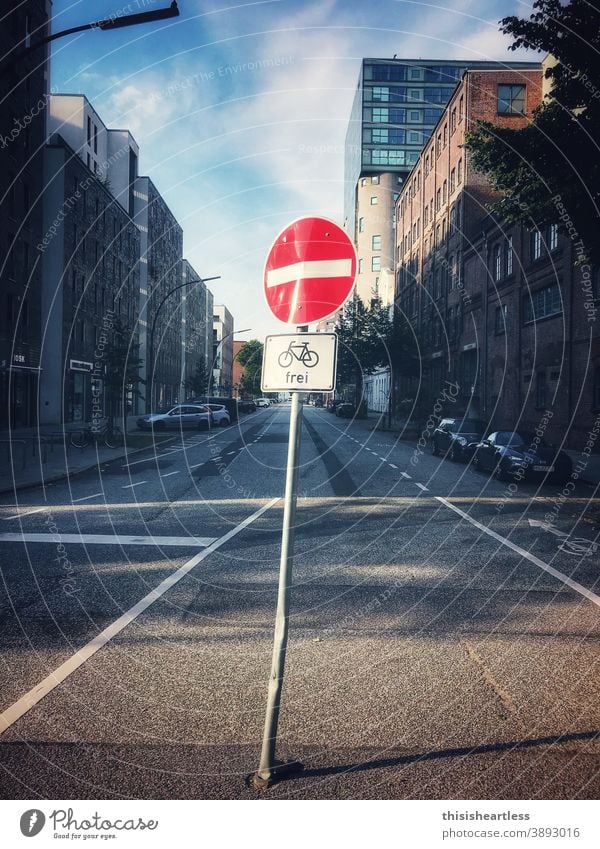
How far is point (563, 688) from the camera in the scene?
415 cm

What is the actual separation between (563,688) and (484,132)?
1381 cm

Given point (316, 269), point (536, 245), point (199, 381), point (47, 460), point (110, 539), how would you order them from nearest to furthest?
point (316, 269)
point (110, 539)
point (47, 460)
point (536, 245)
point (199, 381)

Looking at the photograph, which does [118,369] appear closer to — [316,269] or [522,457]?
[522,457]

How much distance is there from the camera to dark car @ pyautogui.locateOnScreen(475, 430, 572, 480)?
16250 millimetres

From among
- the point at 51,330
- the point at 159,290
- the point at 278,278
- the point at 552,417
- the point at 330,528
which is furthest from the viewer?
the point at 159,290

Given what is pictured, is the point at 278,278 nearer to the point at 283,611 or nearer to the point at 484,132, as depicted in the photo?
the point at 283,611

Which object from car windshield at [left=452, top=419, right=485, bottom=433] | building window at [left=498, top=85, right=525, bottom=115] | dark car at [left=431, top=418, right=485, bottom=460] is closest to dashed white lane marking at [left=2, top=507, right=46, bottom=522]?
dark car at [left=431, top=418, right=485, bottom=460]

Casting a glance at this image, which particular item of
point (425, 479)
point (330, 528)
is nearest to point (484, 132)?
point (425, 479)

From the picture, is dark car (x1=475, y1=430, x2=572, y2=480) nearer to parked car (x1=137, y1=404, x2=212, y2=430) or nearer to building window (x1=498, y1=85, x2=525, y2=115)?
parked car (x1=137, y1=404, x2=212, y2=430)

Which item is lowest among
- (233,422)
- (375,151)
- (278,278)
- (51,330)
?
(233,422)

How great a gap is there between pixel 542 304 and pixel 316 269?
28690 millimetres

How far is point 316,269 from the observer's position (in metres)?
3.36

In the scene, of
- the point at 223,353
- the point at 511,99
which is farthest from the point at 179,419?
the point at 223,353

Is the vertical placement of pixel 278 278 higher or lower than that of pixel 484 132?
lower
